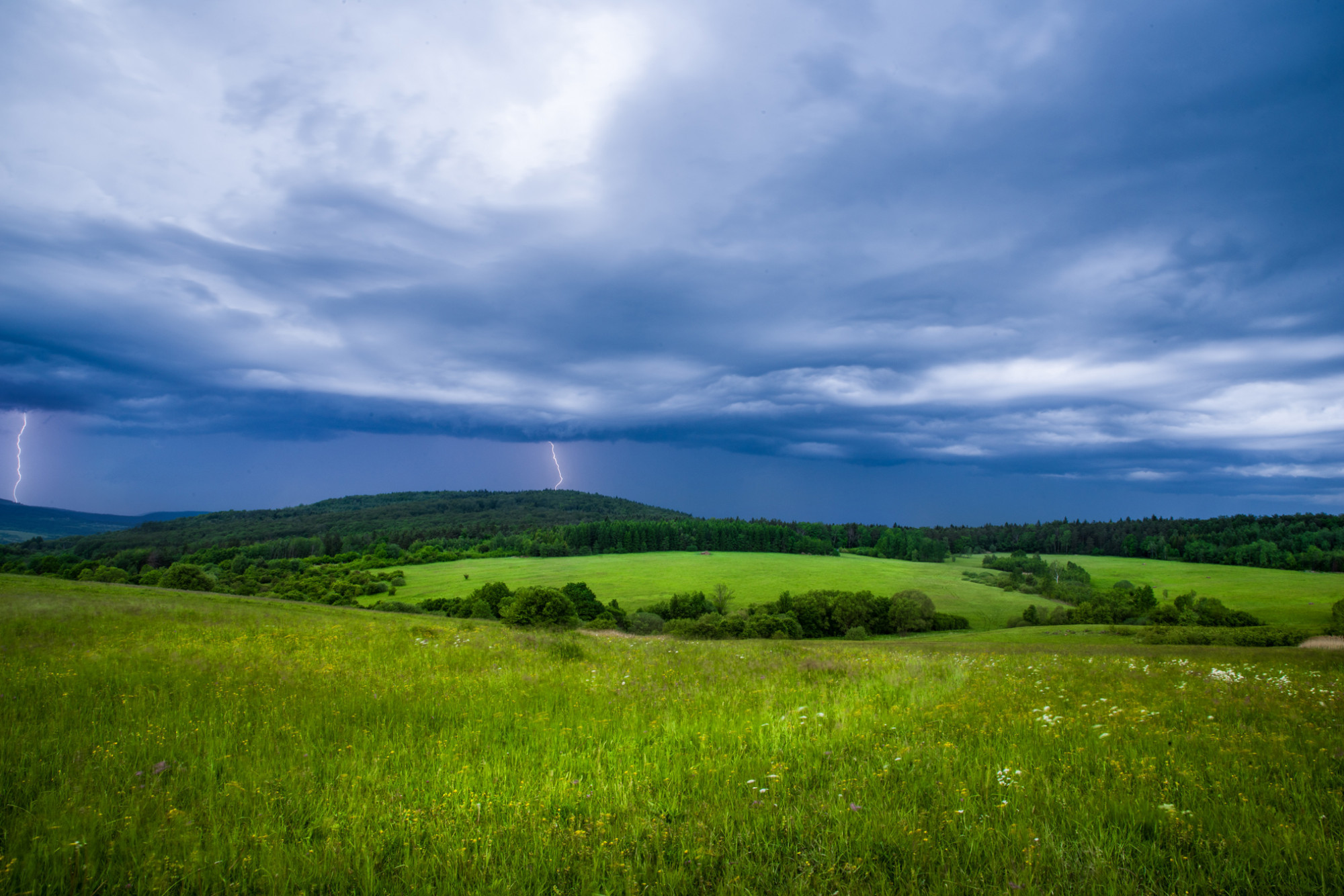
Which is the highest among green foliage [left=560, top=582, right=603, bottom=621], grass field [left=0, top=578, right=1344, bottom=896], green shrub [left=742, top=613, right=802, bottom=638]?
grass field [left=0, top=578, right=1344, bottom=896]

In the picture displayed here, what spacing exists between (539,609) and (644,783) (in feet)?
129

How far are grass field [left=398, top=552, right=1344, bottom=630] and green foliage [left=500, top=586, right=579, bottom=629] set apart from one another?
5589 centimetres

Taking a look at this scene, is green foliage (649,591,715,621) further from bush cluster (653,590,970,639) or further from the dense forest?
the dense forest

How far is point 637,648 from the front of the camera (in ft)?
52.7

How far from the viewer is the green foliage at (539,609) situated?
4022 cm

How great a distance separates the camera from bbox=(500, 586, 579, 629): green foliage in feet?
132

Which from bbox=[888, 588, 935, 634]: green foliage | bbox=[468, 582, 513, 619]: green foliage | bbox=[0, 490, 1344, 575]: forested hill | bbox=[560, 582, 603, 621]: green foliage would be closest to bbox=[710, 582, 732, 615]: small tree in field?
bbox=[560, 582, 603, 621]: green foliage

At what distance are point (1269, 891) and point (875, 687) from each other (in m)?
6.63

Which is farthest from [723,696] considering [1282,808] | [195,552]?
[195,552]

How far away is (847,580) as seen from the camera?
11500 cm

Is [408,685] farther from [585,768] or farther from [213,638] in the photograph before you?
[213,638]

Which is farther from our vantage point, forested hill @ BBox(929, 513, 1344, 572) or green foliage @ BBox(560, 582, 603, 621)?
Result: forested hill @ BBox(929, 513, 1344, 572)

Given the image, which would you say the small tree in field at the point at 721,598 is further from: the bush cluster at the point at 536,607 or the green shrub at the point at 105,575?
the green shrub at the point at 105,575

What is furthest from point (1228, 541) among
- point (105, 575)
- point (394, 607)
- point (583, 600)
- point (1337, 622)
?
point (105, 575)
